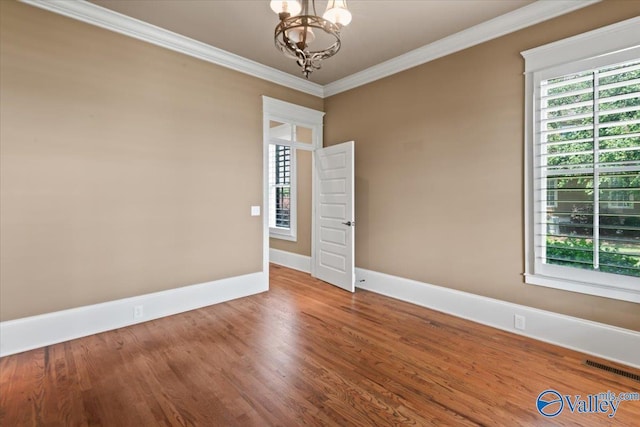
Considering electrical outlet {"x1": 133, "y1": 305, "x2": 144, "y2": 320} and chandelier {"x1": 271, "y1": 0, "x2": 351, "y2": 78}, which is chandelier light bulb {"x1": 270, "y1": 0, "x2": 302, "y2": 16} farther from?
electrical outlet {"x1": 133, "y1": 305, "x2": 144, "y2": 320}

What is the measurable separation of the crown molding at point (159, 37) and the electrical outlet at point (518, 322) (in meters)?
4.12

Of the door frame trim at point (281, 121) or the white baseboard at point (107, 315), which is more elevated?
the door frame trim at point (281, 121)

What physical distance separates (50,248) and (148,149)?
1.30m

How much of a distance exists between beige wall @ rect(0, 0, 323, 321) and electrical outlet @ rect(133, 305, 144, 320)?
0.20m

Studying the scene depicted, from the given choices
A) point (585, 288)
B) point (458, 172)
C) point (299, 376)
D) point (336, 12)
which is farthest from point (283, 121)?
point (585, 288)

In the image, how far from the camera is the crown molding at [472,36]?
272 centimetres

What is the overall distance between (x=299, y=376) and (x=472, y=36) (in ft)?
12.3

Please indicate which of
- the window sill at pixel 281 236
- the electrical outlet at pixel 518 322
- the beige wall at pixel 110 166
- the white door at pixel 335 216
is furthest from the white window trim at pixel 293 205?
the electrical outlet at pixel 518 322

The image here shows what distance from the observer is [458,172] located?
11.3 ft

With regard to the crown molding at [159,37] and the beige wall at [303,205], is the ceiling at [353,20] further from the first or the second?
the beige wall at [303,205]

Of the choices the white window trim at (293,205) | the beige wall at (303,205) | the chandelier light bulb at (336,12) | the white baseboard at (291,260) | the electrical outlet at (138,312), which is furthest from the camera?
the white window trim at (293,205)

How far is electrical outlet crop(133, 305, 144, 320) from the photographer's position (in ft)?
10.4

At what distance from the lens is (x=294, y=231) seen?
18.9 ft

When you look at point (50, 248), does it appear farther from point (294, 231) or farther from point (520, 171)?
point (520, 171)
